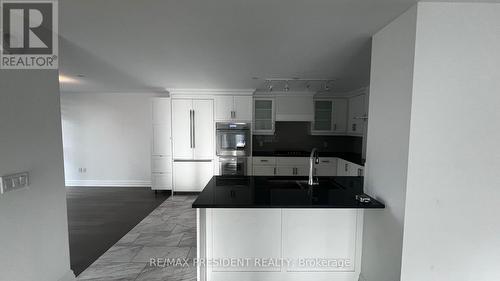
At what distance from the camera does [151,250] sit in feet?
8.26

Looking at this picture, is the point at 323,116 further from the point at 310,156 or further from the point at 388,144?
the point at 388,144

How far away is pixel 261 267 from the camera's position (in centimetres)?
199

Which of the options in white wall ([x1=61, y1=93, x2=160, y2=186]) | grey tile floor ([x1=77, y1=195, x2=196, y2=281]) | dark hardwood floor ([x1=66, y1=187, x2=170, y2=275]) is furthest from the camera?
white wall ([x1=61, y1=93, x2=160, y2=186])

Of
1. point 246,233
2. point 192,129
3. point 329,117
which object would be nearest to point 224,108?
point 192,129

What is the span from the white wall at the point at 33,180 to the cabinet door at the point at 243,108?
2.94 meters

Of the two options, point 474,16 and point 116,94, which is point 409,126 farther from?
point 116,94

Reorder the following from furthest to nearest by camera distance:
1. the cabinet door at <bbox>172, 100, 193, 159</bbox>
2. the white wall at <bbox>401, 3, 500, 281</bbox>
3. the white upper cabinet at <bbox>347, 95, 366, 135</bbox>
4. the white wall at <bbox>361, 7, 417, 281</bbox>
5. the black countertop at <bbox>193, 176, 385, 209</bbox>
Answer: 1. the cabinet door at <bbox>172, 100, 193, 159</bbox>
2. the white upper cabinet at <bbox>347, 95, 366, 135</bbox>
3. the black countertop at <bbox>193, 176, 385, 209</bbox>
4. the white wall at <bbox>361, 7, 417, 281</bbox>
5. the white wall at <bbox>401, 3, 500, 281</bbox>

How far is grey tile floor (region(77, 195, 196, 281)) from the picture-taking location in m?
2.10

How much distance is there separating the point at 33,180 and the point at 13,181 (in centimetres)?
17

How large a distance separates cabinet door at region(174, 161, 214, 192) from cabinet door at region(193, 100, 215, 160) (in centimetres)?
17

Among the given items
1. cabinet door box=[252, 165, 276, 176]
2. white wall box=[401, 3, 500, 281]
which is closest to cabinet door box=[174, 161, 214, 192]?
cabinet door box=[252, 165, 276, 176]

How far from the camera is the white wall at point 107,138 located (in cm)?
500

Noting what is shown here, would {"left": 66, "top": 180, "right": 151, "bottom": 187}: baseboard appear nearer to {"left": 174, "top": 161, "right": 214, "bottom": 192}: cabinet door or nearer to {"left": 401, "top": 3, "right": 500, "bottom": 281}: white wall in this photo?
{"left": 174, "top": 161, "right": 214, "bottom": 192}: cabinet door

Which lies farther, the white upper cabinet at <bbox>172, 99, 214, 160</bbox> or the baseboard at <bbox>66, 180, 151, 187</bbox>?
the baseboard at <bbox>66, 180, 151, 187</bbox>
